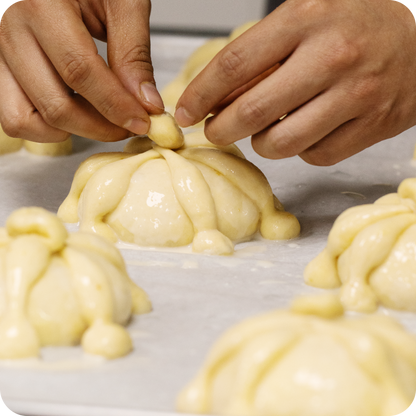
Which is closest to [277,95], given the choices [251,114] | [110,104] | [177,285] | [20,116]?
[251,114]

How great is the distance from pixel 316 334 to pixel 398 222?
478 millimetres

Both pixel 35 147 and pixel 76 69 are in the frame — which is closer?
pixel 76 69

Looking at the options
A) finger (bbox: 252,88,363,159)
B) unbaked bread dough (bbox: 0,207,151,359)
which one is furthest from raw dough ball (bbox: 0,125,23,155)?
unbaked bread dough (bbox: 0,207,151,359)

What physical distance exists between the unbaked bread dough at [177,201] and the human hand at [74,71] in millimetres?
119

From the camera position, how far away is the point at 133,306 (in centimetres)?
109

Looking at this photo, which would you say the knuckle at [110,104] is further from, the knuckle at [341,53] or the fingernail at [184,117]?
the knuckle at [341,53]

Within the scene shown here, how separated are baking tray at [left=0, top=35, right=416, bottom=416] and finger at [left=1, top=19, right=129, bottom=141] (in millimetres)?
282

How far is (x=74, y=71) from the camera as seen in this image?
4.82 ft

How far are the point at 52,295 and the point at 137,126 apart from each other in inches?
26.1

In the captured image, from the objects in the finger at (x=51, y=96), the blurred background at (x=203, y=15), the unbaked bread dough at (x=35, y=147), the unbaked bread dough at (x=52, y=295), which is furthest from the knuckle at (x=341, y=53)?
the blurred background at (x=203, y=15)

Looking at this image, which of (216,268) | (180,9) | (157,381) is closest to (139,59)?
(216,268)

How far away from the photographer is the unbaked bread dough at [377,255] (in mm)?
1149

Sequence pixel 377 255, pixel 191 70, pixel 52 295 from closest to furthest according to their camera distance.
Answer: pixel 52 295
pixel 377 255
pixel 191 70

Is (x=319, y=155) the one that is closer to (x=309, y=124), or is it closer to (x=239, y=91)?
(x=309, y=124)
